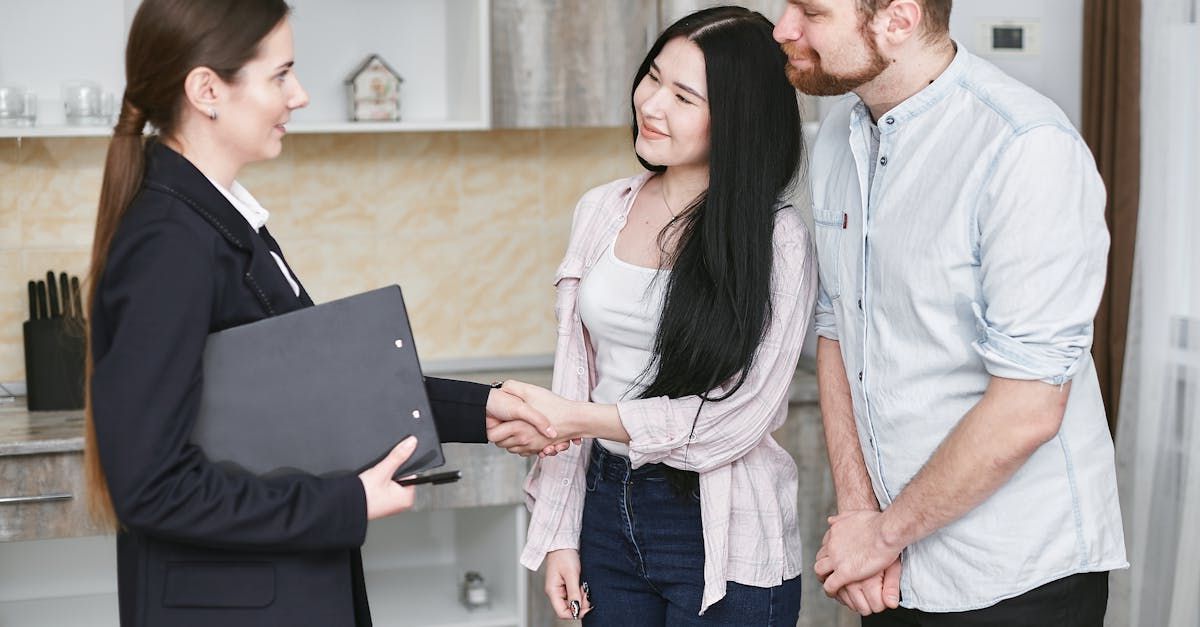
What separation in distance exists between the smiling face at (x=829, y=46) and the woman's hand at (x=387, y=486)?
68cm

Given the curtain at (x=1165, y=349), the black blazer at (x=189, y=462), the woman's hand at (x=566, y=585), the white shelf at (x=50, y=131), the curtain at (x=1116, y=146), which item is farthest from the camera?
the white shelf at (x=50, y=131)

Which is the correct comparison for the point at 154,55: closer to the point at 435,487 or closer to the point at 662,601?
the point at 662,601

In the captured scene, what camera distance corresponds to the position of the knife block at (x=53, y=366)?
9.05ft

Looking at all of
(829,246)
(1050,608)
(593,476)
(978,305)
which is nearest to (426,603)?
(593,476)

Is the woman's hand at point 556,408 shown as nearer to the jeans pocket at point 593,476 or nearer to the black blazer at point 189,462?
the jeans pocket at point 593,476

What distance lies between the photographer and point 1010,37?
2789 millimetres

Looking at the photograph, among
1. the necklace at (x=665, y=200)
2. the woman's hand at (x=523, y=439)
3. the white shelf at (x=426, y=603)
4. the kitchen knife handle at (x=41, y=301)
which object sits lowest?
the white shelf at (x=426, y=603)

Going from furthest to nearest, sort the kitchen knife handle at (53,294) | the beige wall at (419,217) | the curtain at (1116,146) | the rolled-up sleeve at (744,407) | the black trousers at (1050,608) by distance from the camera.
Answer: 1. the beige wall at (419,217)
2. the kitchen knife handle at (53,294)
3. the curtain at (1116,146)
4. the rolled-up sleeve at (744,407)
5. the black trousers at (1050,608)

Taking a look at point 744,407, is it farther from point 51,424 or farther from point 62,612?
point 62,612

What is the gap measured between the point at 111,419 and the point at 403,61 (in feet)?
6.65

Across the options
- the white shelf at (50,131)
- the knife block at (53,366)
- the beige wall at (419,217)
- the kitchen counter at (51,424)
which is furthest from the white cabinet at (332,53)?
the kitchen counter at (51,424)

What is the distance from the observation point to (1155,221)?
219 centimetres

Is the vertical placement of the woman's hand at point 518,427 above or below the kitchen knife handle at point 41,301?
below

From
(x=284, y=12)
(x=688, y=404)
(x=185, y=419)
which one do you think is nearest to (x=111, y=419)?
(x=185, y=419)
